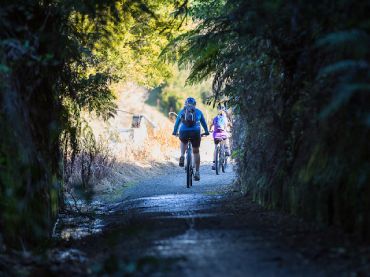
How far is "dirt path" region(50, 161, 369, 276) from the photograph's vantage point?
16.4 ft

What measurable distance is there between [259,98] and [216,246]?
362cm

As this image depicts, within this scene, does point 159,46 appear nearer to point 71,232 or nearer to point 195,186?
point 195,186

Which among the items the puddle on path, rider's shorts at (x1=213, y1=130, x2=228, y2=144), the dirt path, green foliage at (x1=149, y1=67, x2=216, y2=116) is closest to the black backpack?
the puddle on path

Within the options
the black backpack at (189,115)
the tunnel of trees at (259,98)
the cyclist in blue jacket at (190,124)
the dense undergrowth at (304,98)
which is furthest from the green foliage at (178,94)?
the dense undergrowth at (304,98)

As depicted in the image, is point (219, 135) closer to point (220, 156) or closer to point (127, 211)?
point (220, 156)

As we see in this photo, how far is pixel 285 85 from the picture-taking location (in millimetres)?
8758

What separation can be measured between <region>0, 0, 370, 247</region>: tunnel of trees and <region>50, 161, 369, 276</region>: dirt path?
1.20 feet

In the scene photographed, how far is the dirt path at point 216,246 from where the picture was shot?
Result: 197 inches

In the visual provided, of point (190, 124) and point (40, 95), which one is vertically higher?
point (190, 124)

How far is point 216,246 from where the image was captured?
592cm

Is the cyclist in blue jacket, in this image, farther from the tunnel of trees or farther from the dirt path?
the dirt path

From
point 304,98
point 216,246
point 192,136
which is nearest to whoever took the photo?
point 216,246

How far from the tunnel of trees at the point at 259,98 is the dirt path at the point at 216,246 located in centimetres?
37

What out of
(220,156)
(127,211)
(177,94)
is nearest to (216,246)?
(127,211)
